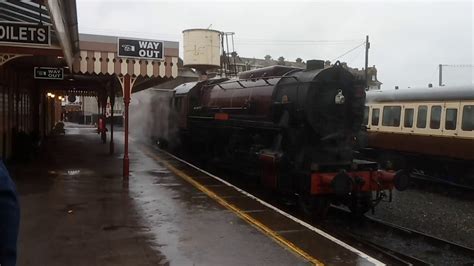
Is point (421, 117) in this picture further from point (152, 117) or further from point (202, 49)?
point (202, 49)

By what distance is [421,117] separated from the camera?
13195 mm

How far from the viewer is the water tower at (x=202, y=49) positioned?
3027 centimetres

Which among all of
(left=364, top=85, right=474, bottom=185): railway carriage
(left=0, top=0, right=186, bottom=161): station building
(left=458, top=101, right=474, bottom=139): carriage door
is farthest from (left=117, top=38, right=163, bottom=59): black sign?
(left=458, top=101, right=474, bottom=139): carriage door

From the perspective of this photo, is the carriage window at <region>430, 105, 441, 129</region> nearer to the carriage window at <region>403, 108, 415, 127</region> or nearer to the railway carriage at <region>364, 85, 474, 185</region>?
the railway carriage at <region>364, 85, 474, 185</region>

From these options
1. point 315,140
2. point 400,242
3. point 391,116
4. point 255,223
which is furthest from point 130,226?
point 391,116

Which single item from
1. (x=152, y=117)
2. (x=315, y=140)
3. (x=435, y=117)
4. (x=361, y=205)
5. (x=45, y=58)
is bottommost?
(x=361, y=205)

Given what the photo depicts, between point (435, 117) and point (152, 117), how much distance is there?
570 inches

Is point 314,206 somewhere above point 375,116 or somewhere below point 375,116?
below

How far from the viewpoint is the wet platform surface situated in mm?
5223

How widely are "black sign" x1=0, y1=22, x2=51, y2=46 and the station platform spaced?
2.82m

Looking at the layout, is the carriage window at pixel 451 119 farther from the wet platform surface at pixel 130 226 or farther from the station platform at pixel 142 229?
the wet platform surface at pixel 130 226

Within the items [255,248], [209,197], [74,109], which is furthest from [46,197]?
[74,109]

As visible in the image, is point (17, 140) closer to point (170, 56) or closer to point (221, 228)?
point (170, 56)

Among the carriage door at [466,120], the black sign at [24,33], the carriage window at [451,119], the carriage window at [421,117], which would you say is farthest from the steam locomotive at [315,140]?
the carriage window at [421,117]
